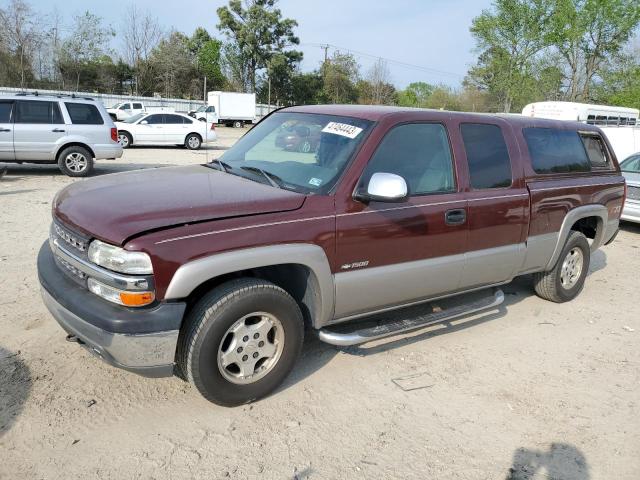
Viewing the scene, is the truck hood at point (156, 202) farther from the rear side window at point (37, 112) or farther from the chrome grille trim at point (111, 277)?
the rear side window at point (37, 112)

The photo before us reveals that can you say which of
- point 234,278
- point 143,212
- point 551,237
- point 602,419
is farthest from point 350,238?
point 551,237

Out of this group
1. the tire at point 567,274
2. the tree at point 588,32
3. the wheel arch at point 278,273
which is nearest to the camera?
the wheel arch at point 278,273

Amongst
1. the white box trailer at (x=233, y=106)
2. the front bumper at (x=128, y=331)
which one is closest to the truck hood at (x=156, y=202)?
the front bumper at (x=128, y=331)

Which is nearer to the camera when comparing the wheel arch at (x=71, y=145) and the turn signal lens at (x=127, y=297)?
the turn signal lens at (x=127, y=297)

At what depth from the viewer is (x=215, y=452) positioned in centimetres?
298

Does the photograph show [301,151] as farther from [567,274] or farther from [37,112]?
[37,112]

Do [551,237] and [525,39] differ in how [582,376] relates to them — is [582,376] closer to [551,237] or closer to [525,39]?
[551,237]

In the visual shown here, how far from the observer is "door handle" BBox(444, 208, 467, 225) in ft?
13.2

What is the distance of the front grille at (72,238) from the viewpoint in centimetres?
310

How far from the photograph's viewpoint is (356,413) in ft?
11.3

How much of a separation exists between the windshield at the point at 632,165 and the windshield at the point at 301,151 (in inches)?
336

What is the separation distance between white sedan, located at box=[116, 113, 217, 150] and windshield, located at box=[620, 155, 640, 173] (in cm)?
1374

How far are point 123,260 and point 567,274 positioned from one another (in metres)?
4.69

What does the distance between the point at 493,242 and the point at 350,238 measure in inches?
61.6
